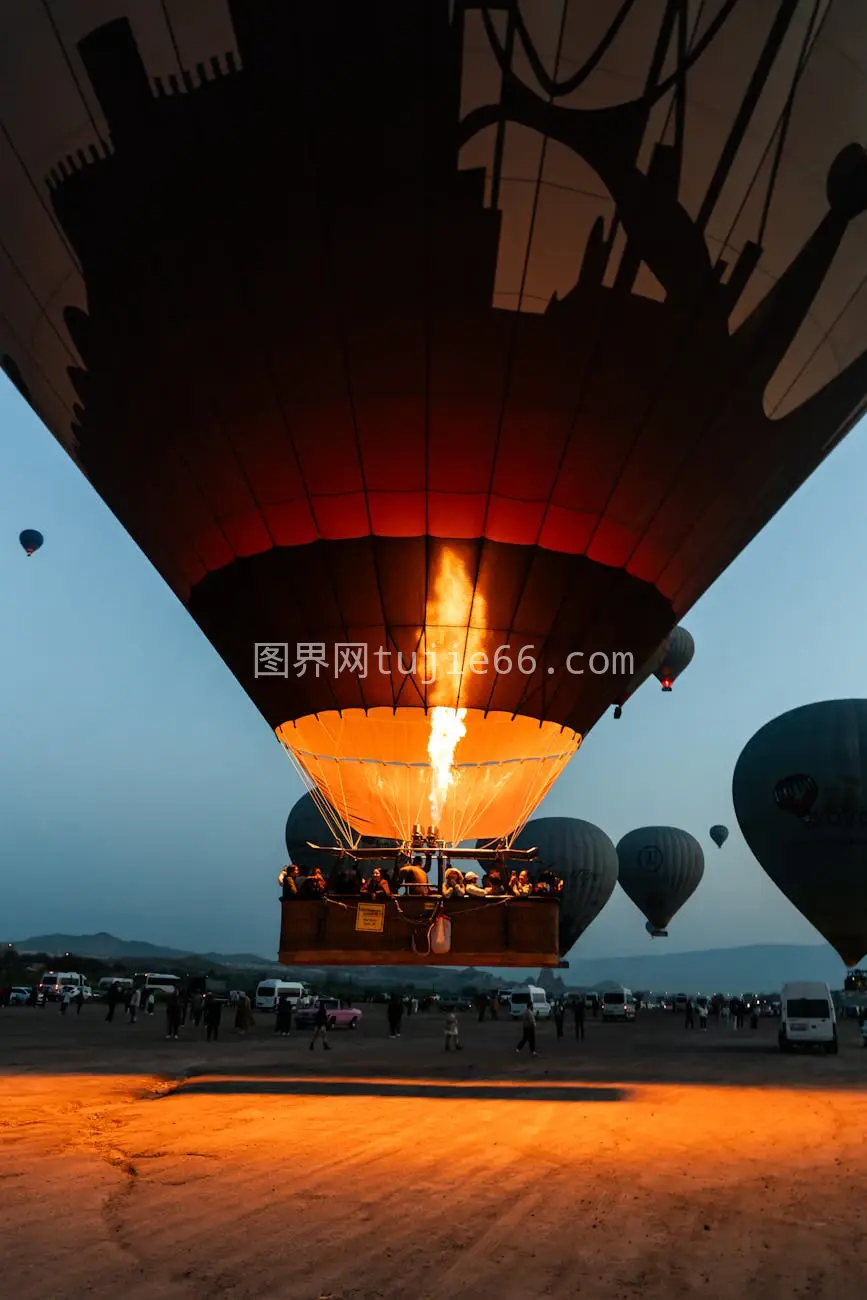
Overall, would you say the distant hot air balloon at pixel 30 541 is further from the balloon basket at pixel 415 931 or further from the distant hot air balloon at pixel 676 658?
the balloon basket at pixel 415 931

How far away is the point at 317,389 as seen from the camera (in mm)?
10922

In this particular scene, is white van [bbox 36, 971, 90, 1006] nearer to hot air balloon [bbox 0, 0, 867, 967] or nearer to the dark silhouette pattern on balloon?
the dark silhouette pattern on balloon

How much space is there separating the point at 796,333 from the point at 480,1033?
2303 centimetres

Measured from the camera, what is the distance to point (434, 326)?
10.5 meters

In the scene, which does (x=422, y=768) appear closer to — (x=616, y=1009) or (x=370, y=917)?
(x=370, y=917)

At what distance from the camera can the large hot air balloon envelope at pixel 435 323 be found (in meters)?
9.36

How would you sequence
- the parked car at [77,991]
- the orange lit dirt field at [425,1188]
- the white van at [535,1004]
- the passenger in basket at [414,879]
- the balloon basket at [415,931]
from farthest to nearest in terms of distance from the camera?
the parked car at [77,991] < the white van at [535,1004] < the passenger in basket at [414,879] < the balloon basket at [415,931] < the orange lit dirt field at [425,1188]

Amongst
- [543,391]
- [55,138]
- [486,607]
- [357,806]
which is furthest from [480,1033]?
[55,138]

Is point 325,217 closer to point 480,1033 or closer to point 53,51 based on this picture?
point 53,51

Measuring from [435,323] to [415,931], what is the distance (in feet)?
20.5

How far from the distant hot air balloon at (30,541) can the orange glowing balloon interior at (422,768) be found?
2900 centimetres

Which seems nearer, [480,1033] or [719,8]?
[719,8]

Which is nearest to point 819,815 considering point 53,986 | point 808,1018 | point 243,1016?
point 808,1018

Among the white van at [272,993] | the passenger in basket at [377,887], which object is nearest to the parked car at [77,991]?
the white van at [272,993]
